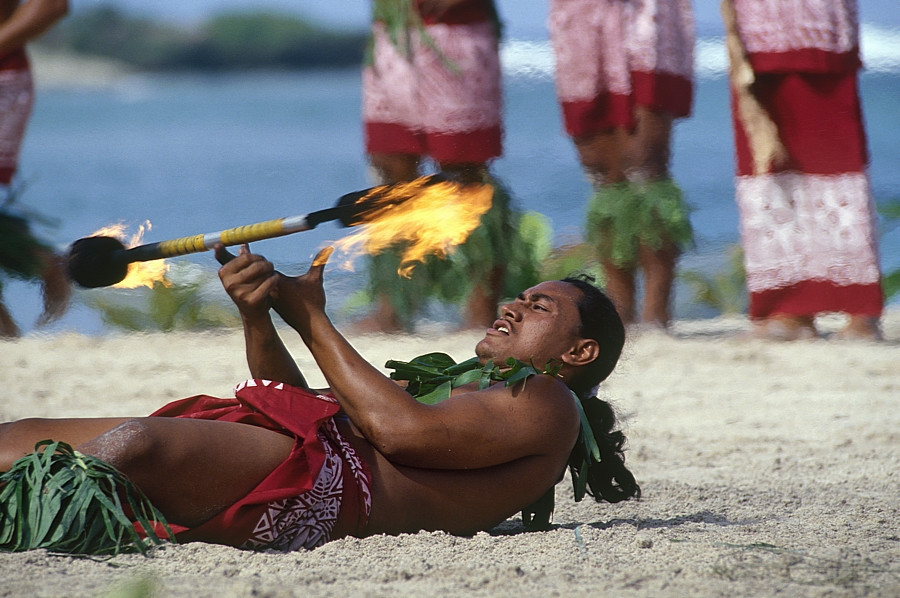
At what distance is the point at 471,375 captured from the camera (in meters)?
2.55

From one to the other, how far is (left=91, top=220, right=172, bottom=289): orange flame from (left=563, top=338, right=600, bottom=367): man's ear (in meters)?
0.99

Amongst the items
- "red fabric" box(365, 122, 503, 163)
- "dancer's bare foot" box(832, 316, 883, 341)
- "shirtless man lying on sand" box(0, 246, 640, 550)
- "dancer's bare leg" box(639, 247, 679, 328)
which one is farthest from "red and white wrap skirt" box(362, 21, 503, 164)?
"shirtless man lying on sand" box(0, 246, 640, 550)

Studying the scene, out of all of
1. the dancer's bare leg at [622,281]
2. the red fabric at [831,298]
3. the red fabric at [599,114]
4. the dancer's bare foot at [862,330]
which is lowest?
the dancer's bare foot at [862,330]

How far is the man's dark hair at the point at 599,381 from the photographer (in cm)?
267

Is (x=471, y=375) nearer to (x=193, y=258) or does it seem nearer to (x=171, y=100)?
(x=193, y=258)

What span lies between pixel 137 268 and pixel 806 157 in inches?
133

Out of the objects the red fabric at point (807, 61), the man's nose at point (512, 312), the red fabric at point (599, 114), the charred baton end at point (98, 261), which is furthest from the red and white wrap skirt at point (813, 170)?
the charred baton end at point (98, 261)

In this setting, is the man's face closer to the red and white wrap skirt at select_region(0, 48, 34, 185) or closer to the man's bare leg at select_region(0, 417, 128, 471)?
the man's bare leg at select_region(0, 417, 128, 471)

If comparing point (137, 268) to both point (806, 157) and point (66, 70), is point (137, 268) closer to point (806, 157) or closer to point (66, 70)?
point (806, 157)

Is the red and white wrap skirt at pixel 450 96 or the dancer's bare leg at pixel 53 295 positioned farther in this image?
the red and white wrap skirt at pixel 450 96

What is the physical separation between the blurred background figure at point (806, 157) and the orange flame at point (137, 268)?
318 cm

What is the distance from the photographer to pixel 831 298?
5160 millimetres

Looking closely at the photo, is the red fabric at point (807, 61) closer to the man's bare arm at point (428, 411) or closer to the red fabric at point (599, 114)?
the red fabric at point (599, 114)

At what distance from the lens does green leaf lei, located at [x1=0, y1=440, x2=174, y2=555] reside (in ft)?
6.86
